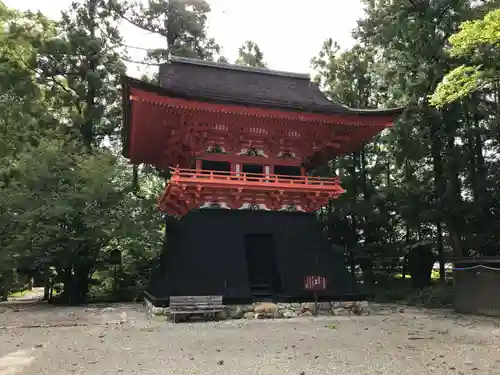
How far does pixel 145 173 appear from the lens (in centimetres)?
2572

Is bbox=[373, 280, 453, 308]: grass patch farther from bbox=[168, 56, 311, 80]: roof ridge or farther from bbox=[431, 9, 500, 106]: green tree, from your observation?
bbox=[168, 56, 311, 80]: roof ridge

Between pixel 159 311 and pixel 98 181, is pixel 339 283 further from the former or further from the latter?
pixel 98 181

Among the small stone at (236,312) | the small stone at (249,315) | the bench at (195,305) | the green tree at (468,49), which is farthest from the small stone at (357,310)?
the green tree at (468,49)

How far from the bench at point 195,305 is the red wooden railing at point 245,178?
11.4ft

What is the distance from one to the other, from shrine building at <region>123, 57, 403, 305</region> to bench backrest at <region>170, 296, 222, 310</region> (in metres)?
0.32

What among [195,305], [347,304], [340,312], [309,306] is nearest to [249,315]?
[195,305]

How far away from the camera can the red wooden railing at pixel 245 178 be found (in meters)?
12.4

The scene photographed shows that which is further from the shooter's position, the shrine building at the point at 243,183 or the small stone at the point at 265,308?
the shrine building at the point at 243,183

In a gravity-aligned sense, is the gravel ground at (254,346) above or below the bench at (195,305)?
below

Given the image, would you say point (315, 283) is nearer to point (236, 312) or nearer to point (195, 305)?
point (236, 312)

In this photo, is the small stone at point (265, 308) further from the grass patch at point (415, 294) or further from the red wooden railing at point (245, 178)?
the grass patch at point (415, 294)

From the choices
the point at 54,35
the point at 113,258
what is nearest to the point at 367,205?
the point at 113,258

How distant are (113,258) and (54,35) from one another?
1320cm

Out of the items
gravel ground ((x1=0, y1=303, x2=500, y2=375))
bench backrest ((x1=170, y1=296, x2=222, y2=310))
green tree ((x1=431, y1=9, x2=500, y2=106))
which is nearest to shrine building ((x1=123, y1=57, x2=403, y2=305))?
bench backrest ((x1=170, y1=296, x2=222, y2=310))
